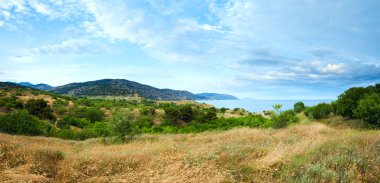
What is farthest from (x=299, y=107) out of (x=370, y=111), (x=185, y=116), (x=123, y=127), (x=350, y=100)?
(x=123, y=127)

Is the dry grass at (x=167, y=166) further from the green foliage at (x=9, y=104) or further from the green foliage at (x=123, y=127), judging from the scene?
the green foliage at (x=9, y=104)

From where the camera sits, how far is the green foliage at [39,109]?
4769 centimetres

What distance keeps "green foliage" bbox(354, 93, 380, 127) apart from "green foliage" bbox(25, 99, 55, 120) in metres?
45.3

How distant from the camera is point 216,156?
32.3 ft

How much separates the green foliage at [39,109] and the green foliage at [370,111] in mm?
45258

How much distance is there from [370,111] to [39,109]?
47.9 metres

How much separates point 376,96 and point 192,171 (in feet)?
100

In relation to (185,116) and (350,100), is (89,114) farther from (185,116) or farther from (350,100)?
(350,100)

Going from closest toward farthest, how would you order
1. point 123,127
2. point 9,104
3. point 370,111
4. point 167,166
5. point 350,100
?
point 167,166 → point 123,127 → point 370,111 → point 350,100 → point 9,104

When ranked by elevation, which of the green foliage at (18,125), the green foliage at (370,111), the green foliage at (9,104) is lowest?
the green foliage at (18,125)

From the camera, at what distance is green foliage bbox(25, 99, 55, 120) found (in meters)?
47.7

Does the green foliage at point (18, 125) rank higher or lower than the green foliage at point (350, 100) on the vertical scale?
lower

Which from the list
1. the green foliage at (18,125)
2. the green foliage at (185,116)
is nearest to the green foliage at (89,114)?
the green foliage at (185,116)

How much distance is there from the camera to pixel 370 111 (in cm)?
2866
